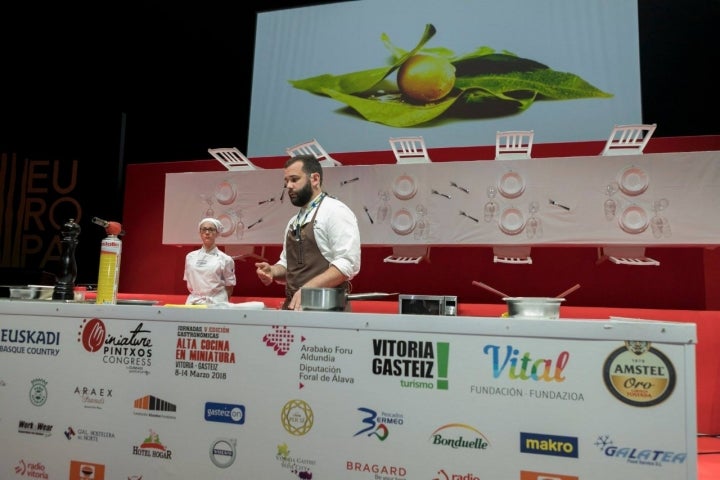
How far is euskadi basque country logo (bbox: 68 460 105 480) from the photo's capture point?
1314 millimetres

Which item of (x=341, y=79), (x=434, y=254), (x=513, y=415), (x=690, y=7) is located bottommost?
(x=513, y=415)

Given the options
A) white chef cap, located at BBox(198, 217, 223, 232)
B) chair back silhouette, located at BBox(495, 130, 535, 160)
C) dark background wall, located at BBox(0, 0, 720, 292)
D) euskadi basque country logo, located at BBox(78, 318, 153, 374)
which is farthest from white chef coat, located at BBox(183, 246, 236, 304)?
euskadi basque country logo, located at BBox(78, 318, 153, 374)

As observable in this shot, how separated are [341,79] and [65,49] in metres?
2.94

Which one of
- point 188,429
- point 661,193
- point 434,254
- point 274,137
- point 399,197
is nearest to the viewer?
point 188,429

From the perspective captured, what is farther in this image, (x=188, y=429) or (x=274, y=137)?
(x=274, y=137)

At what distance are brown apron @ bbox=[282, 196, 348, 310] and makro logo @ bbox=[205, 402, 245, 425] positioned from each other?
1.04m

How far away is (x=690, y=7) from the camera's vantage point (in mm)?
4059

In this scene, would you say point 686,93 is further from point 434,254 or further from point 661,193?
point 434,254

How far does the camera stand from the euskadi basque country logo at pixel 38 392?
4.59 feet

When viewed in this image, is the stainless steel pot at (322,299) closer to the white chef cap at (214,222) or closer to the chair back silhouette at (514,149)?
the chair back silhouette at (514,149)

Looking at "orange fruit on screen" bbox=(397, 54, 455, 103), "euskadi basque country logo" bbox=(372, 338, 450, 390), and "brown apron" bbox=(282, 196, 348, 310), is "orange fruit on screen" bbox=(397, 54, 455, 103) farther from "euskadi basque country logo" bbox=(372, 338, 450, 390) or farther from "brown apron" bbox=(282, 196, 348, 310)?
"euskadi basque country logo" bbox=(372, 338, 450, 390)

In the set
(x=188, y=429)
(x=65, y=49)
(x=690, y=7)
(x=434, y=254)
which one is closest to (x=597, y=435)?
(x=188, y=429)

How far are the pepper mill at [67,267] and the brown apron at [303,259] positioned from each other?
2.90 ft

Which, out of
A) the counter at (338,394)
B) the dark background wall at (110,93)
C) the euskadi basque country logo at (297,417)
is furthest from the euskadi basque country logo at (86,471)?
the dark background wall at (110,93)
